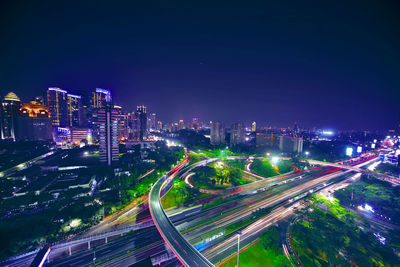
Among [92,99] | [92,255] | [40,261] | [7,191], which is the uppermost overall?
[92,99]

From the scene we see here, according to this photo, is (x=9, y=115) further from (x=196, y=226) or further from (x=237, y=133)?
(x=237, y=133)

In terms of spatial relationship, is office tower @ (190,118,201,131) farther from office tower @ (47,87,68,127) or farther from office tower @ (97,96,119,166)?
office tower @ (97,96,119,166)

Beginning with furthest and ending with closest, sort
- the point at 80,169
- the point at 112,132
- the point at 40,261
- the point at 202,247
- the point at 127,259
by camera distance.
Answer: the point at 112,132 < the point at 80,169 < the point at 202,247 < the point at 127,259 < the point at 40,261

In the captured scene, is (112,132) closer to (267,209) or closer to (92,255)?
(92,255)

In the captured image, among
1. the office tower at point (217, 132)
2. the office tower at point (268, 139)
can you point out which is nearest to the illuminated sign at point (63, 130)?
the office tower at point (217, 132)

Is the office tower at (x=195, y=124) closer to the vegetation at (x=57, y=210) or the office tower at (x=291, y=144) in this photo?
the office tower at (x=291, y=144)

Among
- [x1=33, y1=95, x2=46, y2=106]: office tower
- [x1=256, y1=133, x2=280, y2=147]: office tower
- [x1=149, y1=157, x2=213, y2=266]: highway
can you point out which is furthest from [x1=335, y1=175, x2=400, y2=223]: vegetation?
[x1=33, y1=95, x2=46, y2=106]: office tower

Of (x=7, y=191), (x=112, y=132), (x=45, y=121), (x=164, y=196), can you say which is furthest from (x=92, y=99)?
(x=164, y=196)
